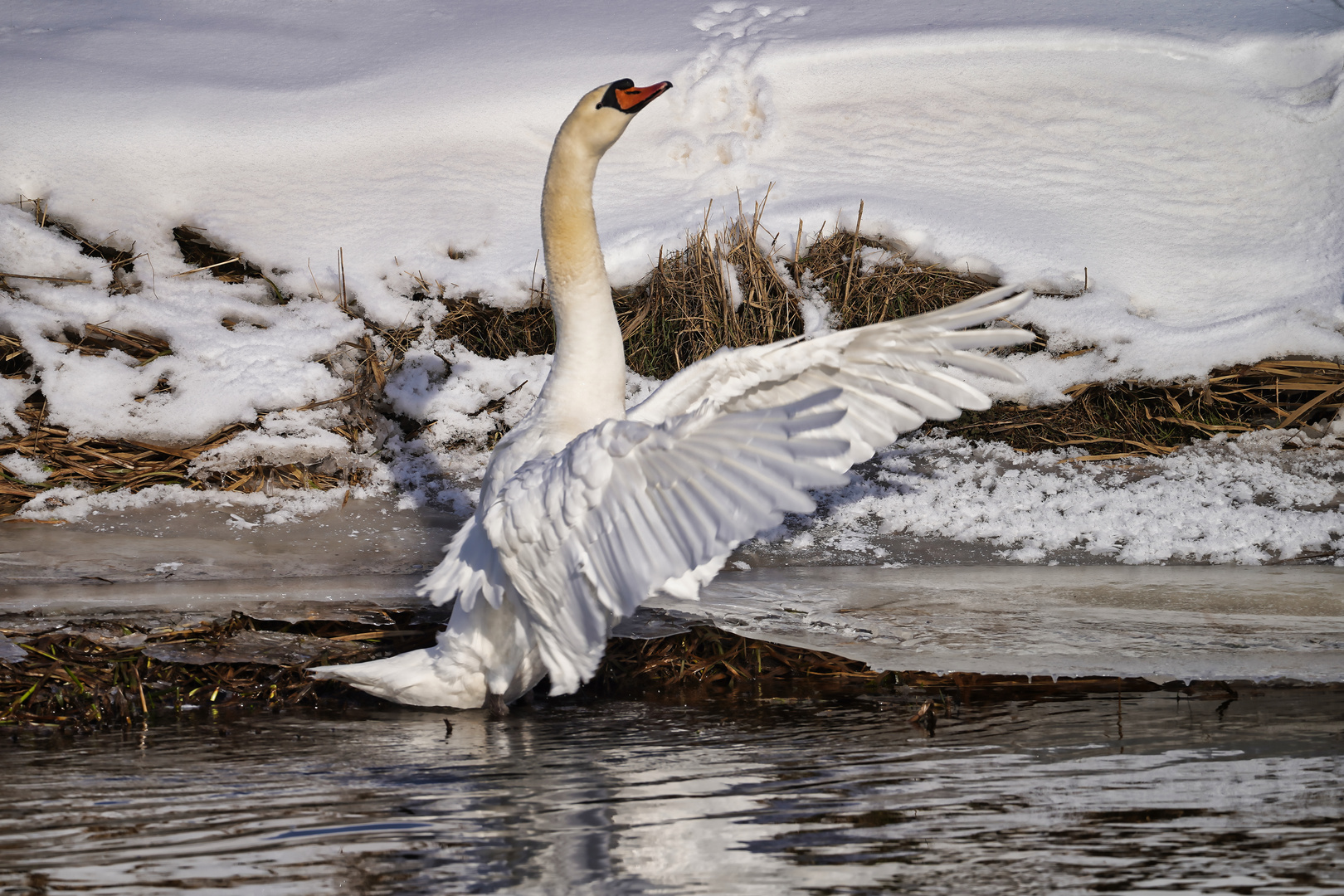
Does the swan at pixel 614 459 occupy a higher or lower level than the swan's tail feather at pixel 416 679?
higher

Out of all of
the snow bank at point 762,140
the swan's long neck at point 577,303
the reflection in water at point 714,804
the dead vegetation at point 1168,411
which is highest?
the snow bank at point 762,140

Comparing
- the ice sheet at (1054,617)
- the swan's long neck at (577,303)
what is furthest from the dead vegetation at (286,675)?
the swan's long neck at (577,303)

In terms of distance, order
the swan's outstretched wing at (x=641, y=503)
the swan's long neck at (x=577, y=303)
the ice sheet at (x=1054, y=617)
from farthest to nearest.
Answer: the swan's long neck at (x=577, y=303)
the ice sheet at (x=1054, y=617)
the swan's outstretched wing at (x=641, y=503)

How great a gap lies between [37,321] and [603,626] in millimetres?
4317

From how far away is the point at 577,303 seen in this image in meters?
4.21

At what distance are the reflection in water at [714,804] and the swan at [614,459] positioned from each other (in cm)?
30

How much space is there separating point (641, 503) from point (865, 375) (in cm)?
117

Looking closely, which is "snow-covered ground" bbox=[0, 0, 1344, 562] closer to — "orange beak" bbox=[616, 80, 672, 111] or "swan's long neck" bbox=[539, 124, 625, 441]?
"swan's long neck" bbox=[539, 124, 625, 441]

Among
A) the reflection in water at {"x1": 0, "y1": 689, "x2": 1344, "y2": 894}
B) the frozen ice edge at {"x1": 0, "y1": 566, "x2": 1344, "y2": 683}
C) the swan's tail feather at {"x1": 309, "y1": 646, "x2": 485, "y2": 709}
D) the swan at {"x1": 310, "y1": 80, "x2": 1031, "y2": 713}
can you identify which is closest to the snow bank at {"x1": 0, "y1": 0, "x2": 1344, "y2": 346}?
the frozen ice edge at {"x1": 0, "y1": 566, "x2": 1344, "y2": 683}

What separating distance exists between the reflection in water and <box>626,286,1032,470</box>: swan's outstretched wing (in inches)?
35.9

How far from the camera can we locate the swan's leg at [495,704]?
3.85 meters

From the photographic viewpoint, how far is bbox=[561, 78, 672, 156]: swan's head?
412cm

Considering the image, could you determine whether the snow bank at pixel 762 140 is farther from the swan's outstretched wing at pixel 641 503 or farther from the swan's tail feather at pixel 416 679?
the swan's outstretched wing at pixel 641 503

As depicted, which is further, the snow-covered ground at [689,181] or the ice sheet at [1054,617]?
the snow-covered ground at [689,181]
